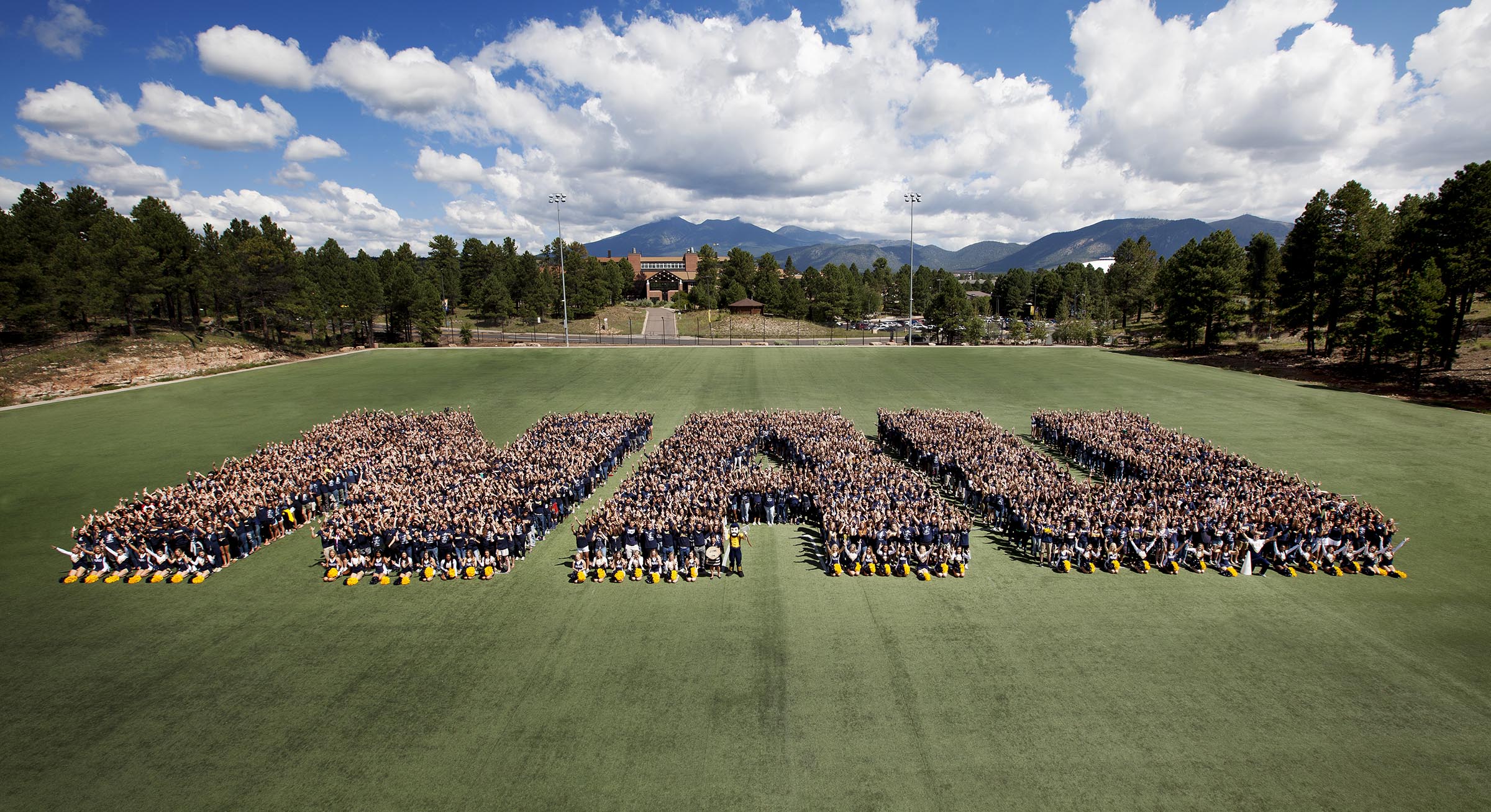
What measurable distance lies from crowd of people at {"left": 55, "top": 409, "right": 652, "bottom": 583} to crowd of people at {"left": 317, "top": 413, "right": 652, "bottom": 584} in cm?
5

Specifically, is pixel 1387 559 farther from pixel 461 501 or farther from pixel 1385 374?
pixel 1385 374

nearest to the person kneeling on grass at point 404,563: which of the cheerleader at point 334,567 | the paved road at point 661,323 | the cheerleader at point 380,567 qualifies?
the cheerleader at point 380,567

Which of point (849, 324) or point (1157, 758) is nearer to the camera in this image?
point (1157, 758)

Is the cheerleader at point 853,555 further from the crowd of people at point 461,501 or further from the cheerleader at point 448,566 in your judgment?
the cheerleader at point 448,566

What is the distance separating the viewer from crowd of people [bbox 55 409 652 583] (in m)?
15.4

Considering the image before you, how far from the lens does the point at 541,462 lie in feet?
70.9

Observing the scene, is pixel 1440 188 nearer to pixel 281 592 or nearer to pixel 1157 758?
pixel 1157 758

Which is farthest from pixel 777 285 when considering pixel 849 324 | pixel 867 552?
pixel 867 552

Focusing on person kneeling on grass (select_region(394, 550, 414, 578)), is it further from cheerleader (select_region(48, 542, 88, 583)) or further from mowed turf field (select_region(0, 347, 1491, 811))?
cheerleader (select_region(48, 542, 88, 583))

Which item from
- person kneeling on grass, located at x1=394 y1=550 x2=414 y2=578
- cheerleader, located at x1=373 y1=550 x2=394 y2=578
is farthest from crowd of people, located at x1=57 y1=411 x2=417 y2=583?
person kneeling on grass, located at x1=394 y1=550 x2=414 y2=578

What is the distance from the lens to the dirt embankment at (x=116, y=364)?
3953 centimetres

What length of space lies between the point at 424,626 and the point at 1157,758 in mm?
13498

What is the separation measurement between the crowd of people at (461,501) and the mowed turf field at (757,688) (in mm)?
641

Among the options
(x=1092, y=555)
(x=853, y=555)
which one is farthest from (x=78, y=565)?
(x=1092, y=555)
